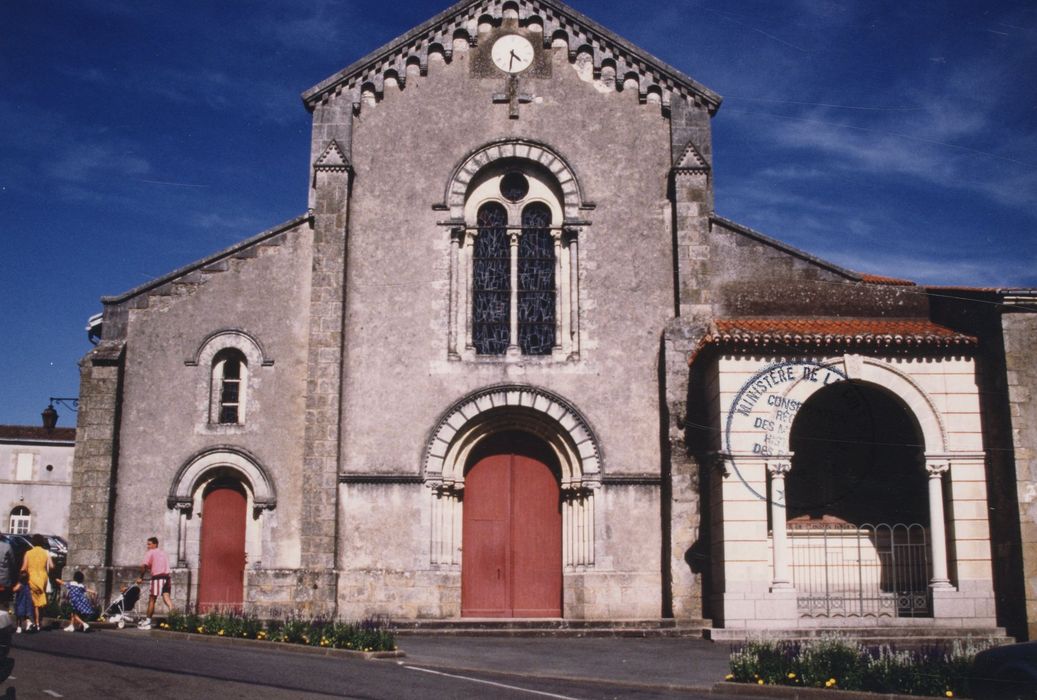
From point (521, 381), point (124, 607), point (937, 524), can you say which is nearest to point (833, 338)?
point (937, 524)

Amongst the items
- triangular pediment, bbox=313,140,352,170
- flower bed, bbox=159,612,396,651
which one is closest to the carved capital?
flower bed, bbox=159,612,396,651

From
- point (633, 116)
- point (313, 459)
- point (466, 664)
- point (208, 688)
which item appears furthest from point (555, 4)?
point (208, 688)

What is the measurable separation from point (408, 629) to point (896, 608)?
A: 28.0 ft

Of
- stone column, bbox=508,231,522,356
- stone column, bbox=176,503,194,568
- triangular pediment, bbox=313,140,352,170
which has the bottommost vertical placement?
stone column, bbox=176,503,194,568

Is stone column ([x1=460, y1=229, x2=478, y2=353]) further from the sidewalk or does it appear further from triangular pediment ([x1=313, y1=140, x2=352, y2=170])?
the sidewalk

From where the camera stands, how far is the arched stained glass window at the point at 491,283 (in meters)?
23.1

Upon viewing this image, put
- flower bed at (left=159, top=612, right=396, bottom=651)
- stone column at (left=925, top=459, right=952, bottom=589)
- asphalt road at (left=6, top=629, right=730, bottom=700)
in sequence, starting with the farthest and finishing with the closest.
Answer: stone column at (left=925, top=459, right=952, bottom=589) → flower bed at (left=159, top=612, right=396, bottom=651) → asphalt road at (left=6, top=629, right=730, bottom=700)

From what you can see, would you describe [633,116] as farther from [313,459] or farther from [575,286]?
[313,459]

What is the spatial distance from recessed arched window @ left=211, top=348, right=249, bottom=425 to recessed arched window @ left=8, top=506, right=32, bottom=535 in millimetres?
36190

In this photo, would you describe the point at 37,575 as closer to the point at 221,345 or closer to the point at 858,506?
the point at 221,345

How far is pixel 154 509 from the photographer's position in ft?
73.1

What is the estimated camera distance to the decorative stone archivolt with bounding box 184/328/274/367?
74.6ft

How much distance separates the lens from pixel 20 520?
178 feet

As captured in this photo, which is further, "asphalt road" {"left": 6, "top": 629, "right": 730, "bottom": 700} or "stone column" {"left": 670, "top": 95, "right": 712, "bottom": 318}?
"stone column" {"left": 670, "top": 95, "right": 712, "bottom": 318}
